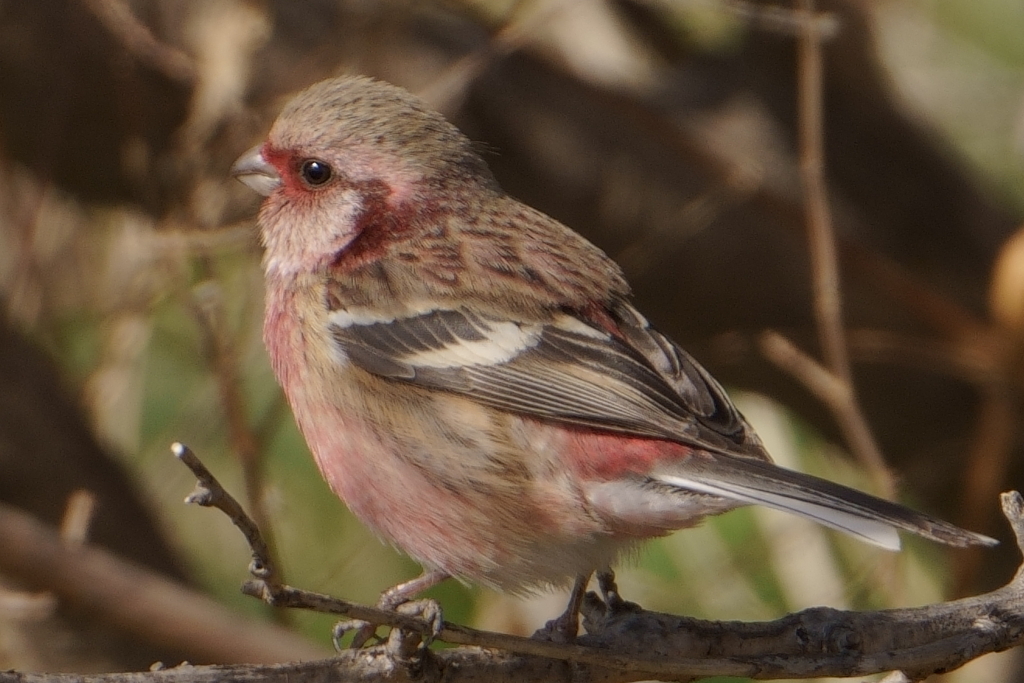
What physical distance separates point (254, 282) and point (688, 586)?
2.26m

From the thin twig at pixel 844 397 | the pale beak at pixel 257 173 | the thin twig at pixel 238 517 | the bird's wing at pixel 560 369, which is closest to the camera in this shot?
the thin twig at pixel 238 517

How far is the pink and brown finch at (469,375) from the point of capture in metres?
3.29

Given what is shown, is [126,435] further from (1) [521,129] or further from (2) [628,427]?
(2) [628,427]

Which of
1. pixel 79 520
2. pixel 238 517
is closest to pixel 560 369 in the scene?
pixel 238 517

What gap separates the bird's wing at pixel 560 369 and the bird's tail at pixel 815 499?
0.31 ft

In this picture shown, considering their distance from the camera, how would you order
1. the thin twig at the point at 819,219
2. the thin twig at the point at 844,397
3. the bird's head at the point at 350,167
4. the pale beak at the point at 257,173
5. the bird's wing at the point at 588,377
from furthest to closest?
1. the thin twig at the point at 819,219
2. the thin twig at the point at 844,397
3. the pale beak at the point at 257,173
4. the bird's head at the point at 350,167
5. the bird's wing at the point at 588,377

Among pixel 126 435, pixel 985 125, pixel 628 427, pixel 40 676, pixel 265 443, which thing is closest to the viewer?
pixel 40 676

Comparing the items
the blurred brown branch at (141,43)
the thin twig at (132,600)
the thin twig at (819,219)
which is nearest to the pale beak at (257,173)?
the blurred brown branch at (141,43)

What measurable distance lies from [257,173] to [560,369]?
1.28 meters

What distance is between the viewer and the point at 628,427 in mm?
3312

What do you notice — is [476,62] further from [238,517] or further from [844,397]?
[238,517]

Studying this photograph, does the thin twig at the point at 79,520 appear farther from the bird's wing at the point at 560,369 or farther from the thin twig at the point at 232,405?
the bird's wing at the point at 560,369

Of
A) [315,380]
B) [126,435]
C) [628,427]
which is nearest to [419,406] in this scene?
[315,380]

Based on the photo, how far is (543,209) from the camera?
19.1ft
